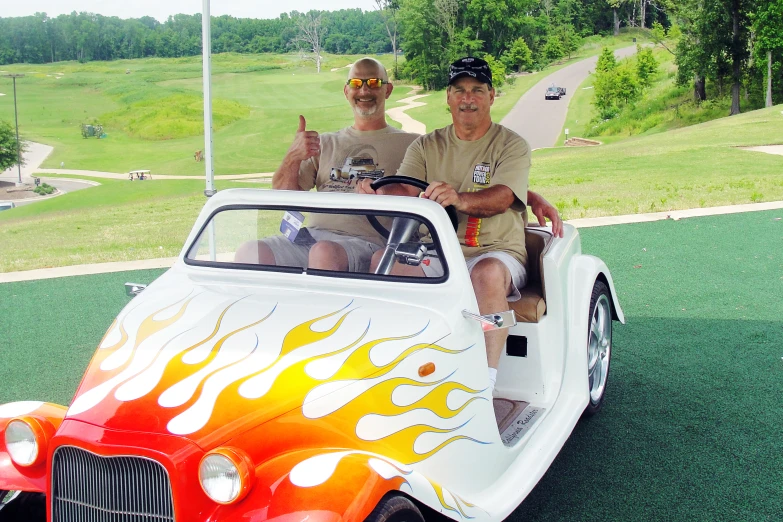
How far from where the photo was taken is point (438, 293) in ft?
9.40

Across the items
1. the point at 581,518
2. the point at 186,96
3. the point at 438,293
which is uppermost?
the point at 186,96

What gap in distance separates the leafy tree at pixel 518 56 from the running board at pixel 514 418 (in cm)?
232

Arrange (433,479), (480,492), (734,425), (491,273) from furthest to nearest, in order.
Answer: (734,425) → (491,273) → (480,492) → (433,479)

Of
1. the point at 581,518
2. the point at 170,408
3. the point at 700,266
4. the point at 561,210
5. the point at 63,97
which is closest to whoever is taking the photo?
the point at 170,408

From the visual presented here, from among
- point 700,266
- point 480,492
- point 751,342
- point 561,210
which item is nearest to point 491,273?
point 480,492

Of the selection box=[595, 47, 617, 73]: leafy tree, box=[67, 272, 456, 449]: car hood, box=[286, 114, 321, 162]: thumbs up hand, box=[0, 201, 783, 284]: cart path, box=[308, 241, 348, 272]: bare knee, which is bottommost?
box=[0, 201, 783, 284]: cart path

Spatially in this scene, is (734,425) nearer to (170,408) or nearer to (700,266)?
(170,408)

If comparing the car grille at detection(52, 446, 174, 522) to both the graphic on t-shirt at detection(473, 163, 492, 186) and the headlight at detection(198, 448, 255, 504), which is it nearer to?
the headlight at detection(198, 448, 255, 504)


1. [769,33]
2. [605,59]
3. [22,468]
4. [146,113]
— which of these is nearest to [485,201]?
[22,468]

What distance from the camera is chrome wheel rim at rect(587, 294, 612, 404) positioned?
4086 millimetres

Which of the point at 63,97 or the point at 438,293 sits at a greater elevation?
the point at 63,97

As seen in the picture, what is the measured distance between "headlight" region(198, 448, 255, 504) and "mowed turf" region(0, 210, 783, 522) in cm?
147

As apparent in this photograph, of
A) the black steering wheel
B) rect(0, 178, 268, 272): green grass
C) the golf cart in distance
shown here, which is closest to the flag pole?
the black steering wheel

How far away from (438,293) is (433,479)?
2.25ft
